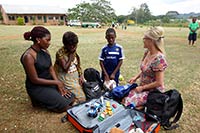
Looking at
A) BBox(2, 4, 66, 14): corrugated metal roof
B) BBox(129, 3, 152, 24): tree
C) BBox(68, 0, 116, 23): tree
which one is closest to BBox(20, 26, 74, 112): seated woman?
BBox(68, 0, 116, 23): tree

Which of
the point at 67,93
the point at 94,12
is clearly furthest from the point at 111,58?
the point at 94,12

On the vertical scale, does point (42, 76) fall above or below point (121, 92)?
above

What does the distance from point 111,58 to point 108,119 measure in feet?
4.87

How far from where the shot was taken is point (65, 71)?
3051 millimetres

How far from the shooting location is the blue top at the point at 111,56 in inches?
141

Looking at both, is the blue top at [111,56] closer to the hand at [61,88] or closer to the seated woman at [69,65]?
the seated woman at [69,65]

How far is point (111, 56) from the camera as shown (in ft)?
11.8

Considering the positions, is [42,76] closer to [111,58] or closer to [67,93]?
[67,93]

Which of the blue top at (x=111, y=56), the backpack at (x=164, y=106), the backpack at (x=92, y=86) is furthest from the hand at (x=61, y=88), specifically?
the backpack at (x=164, y=106)

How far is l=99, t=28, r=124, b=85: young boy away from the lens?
11.7 feet

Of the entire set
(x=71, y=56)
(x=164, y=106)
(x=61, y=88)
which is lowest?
(x=164, y=106)

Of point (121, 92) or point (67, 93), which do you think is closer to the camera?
point (121, 92)

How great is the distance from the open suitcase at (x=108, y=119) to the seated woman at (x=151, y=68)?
241 millimetres

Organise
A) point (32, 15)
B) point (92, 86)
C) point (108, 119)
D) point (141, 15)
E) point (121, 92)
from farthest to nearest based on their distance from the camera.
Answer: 1. point (141, 15)
2. point (32, 15)
3. point (92, 86)
4. point (121, 92)
5. point (108, 119)
